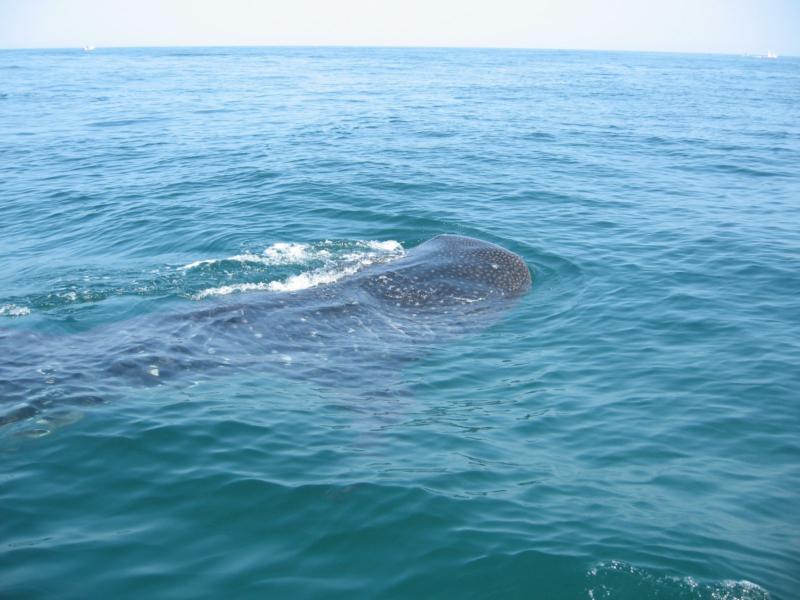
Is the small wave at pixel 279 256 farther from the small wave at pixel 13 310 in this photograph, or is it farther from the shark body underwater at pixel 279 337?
the small wave at pixel 13 310

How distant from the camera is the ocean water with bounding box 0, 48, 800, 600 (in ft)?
22.5

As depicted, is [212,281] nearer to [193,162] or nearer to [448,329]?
[448,329]

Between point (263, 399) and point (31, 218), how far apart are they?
15542 mm

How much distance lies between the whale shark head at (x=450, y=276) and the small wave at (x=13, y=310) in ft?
22.4

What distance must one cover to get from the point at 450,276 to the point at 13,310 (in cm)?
890

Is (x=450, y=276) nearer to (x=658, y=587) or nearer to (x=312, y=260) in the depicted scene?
(x=312, y=260)

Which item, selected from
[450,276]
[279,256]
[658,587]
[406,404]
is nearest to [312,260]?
[279,256]

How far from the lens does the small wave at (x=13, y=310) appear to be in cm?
1310

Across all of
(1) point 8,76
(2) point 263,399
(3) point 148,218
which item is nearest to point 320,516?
(2) point 263,399

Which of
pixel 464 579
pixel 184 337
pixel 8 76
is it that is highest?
pixel 8 76

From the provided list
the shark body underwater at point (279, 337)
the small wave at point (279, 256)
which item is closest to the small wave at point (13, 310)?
the shark body underwater at point (279, 337)

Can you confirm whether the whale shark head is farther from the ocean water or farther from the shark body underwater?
the ocean water

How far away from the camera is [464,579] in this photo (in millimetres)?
6641

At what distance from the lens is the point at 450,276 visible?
533 inches
